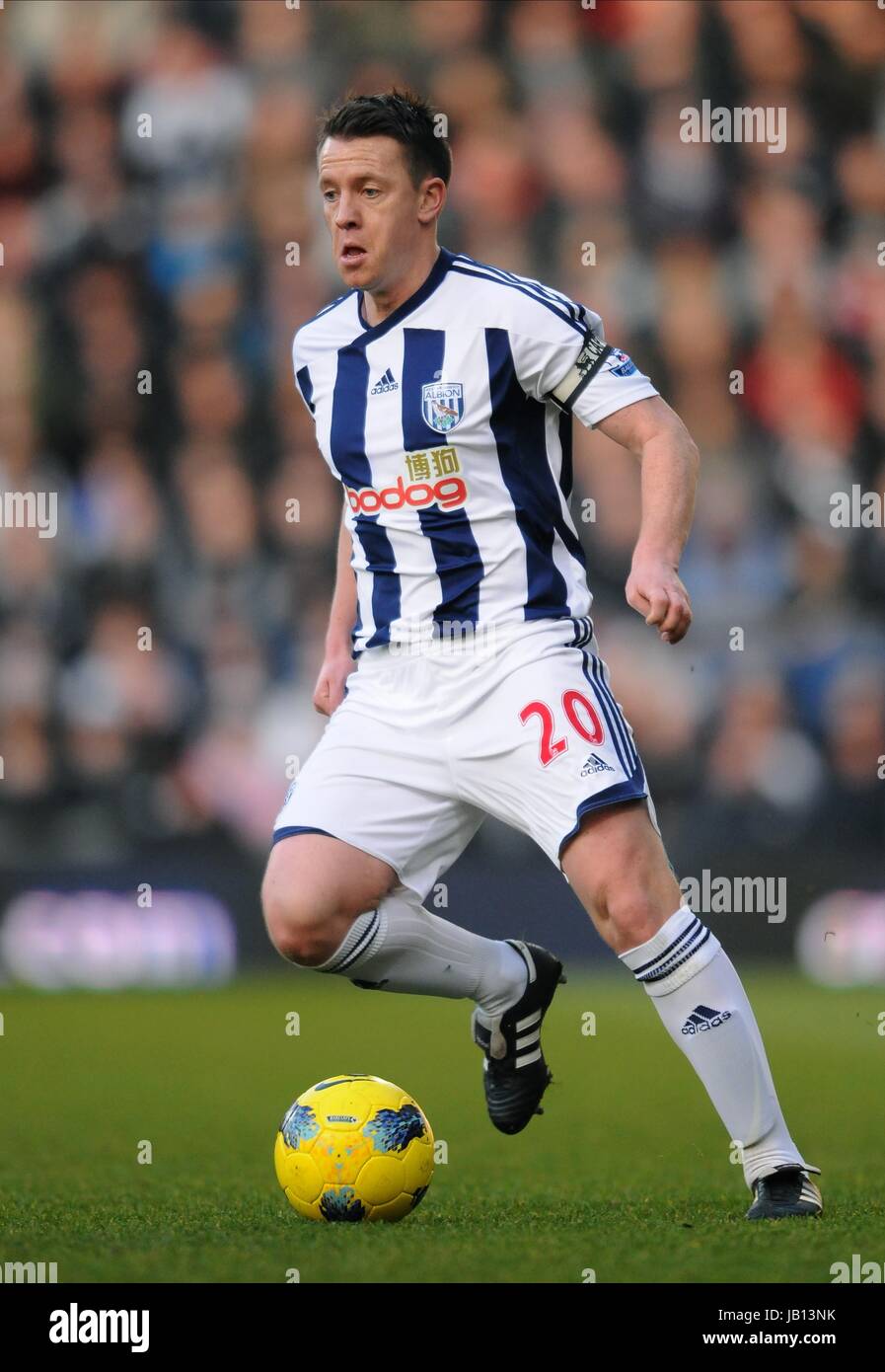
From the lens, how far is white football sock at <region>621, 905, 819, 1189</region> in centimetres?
391

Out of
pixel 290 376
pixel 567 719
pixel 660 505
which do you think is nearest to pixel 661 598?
pixel 660 505

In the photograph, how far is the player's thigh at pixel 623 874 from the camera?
3.89 metres

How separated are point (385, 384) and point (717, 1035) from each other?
162 centimetres

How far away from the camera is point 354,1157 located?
3.94m

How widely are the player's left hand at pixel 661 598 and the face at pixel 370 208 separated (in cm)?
101

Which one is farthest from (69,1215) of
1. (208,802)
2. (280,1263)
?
(208,802)

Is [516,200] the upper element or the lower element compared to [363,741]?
upper

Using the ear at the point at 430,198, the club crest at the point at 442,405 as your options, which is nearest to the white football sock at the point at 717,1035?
the club crest at the point at 442,405

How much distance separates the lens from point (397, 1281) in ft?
10.4

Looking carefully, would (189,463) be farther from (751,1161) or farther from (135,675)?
(751,1161)

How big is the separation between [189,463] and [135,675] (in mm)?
1490

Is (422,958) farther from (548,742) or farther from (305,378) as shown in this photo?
(305,378)

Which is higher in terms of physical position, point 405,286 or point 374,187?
point 374,187

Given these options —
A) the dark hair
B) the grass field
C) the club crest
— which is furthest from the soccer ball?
the dark hair
